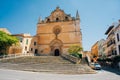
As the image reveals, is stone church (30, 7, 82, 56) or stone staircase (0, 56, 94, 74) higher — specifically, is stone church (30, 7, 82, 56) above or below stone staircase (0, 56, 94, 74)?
above

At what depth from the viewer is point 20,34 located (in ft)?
118

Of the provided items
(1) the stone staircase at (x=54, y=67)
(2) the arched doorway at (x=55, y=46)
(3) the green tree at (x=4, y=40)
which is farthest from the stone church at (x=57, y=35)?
(1) the stone staircase at (x=54, y=67)

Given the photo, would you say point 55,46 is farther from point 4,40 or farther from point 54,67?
point 54,67

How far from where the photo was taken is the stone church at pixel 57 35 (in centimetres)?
3322

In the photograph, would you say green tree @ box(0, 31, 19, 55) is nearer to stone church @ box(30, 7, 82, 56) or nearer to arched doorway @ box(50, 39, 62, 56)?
stone church @ box(30, 7, 82, 56)

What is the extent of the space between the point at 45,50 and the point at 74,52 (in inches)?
362

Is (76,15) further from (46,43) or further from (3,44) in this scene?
(3,44)

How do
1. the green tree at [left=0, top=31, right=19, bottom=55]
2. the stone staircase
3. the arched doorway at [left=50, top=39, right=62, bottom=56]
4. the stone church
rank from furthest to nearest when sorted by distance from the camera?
1. the arched doorway at [left=50, top=39, right=62, bottom=56]
2. the stone church
3. the green tree at [left=0, top=31, right=19, bottom=55]
4. the stone staircase

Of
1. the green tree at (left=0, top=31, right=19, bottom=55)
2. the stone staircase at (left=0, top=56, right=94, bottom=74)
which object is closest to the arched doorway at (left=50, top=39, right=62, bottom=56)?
the green tree at (left=0, top=31, right=19, bottom=55)

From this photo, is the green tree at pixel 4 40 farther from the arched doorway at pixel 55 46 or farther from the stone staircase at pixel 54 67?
the arched doorway at pixel 55 46

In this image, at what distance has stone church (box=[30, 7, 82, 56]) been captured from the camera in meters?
33.2

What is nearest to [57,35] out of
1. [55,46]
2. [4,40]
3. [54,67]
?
[55,46]

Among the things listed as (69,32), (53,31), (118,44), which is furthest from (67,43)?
(118,44)

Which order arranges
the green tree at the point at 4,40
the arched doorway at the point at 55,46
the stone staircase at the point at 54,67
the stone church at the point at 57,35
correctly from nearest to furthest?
the stone staircase at the point at 54,67
the green tree at the point at 4,40
the stone church at the point at 57,35
the arched doorway at the point at 55,46
